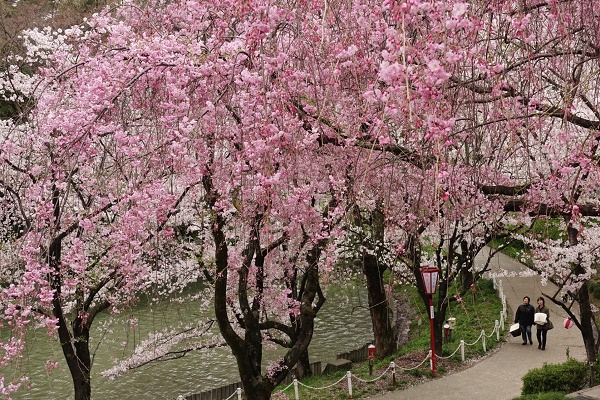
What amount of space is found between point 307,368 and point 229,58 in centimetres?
841

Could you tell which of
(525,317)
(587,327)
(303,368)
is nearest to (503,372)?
(525,317)

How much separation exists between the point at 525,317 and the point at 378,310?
273 cm

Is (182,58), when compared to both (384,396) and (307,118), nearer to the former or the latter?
(307,118)

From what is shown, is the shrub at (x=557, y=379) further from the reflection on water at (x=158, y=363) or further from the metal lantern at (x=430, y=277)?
the reflection on water at (x=158, y=363)

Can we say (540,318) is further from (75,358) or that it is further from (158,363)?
(75,358)

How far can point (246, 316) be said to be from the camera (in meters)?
7.28

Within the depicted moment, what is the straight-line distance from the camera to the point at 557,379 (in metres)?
7.81

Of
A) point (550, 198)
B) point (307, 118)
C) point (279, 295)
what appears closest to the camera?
point (307, 118)

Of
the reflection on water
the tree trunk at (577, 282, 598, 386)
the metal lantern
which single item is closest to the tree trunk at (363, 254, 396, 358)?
the reflection on water

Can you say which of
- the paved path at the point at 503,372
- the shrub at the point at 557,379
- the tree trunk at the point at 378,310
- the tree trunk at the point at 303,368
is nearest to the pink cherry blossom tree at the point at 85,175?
the tree trunk at the point at 303,368

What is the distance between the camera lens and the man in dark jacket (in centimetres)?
1123

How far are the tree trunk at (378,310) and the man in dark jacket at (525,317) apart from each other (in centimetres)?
243

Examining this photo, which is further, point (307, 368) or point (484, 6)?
point (307, 368)

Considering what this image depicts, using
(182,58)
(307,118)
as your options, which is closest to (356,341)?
(307,118)
